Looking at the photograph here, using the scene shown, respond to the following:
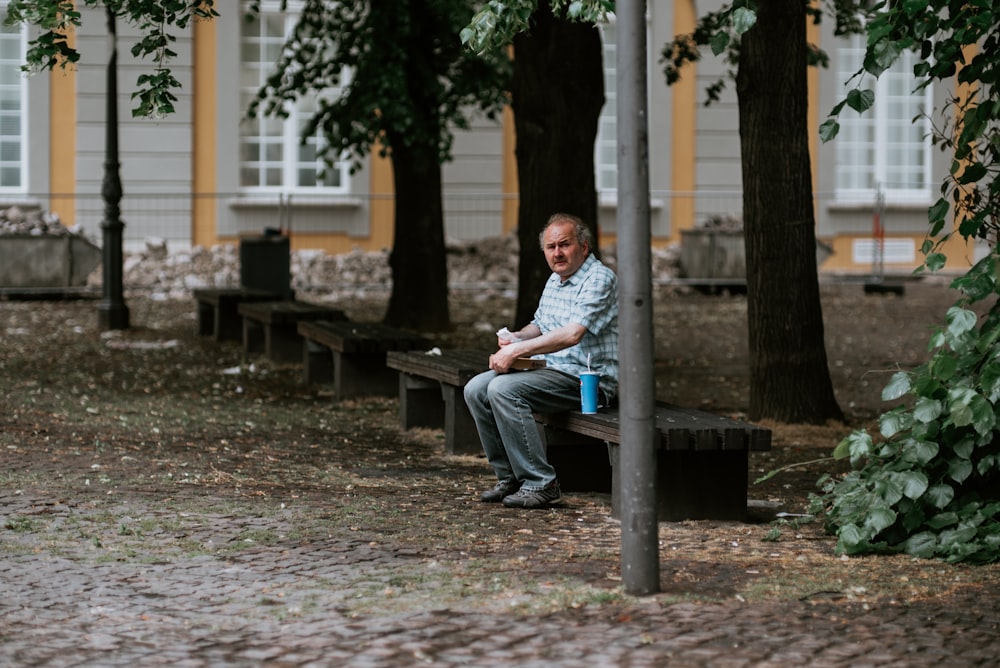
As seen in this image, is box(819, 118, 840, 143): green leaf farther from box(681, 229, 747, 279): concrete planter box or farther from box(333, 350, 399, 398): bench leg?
box(681, 229, 747, 279): concrete planter box

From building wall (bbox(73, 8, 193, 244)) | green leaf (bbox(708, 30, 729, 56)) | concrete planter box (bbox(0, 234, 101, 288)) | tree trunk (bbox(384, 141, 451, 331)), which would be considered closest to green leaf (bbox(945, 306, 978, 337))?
green leaf (bbox(708, 30, 729, 56))

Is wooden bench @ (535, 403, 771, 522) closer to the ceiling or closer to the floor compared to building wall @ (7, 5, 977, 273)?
closer to the floor

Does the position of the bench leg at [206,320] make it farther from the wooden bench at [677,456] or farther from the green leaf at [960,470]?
the green leaf at [960,470]

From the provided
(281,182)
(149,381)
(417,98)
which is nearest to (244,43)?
(281,182)

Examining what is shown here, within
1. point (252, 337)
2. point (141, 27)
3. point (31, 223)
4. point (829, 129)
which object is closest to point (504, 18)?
point (829, 129)

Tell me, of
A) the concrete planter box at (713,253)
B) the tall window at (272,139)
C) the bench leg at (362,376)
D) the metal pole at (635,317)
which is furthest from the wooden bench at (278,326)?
the concrete planter box at (713,253)

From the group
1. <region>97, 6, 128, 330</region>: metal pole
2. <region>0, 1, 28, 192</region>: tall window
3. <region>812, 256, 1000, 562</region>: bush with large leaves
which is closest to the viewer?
<region>812, 256, 1000, 562</region>: bush with large leaves

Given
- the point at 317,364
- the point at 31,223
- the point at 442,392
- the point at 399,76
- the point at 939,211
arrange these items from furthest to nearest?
the point at 31,223, the point at 399,76, the point at 317,364, the point at 442,392, the point at 939,211

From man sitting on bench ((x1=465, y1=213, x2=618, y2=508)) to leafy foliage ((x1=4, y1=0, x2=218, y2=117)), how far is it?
7.55 feet

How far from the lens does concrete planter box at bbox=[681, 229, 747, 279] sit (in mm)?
25406

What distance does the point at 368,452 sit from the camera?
9461 mm

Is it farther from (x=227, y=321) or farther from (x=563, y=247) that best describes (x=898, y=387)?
(x=227, y=321)

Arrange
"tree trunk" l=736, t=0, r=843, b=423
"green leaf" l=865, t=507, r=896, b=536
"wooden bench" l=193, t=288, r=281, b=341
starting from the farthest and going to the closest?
"wooden bench" l=193, t=288, r=281, b=341 → "tree trunk" l=736, t=0, r=843, b=423 → "green leaf" l=865, t=507, r=896, b=536

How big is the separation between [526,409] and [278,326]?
7751 millimetres
